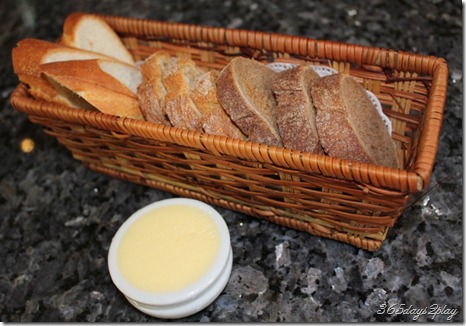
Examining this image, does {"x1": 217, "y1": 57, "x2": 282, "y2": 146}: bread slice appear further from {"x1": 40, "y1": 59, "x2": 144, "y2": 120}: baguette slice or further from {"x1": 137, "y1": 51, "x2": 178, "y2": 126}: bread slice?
{"x1": 40, "y1": 59, "x2": 144, "y2": 120}: baguette slice

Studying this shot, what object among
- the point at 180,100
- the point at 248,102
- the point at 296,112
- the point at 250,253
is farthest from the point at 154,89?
the point at 250,253

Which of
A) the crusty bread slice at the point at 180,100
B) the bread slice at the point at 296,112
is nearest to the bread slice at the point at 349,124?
the bread slice at the point at 296,112

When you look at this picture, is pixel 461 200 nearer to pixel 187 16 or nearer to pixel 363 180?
pixel 363 180

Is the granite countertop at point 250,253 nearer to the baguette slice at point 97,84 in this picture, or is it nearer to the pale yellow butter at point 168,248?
the pale yellow butter at point 168,248

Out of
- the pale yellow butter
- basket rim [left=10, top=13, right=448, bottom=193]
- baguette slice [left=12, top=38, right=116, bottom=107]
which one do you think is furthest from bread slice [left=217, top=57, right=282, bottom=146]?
baguette slice [left=12, top=38, right=116, bottom=107]

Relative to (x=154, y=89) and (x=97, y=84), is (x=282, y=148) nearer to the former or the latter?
(x=154, y=89)

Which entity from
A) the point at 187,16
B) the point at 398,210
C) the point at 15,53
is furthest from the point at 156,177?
the point at 187,16
